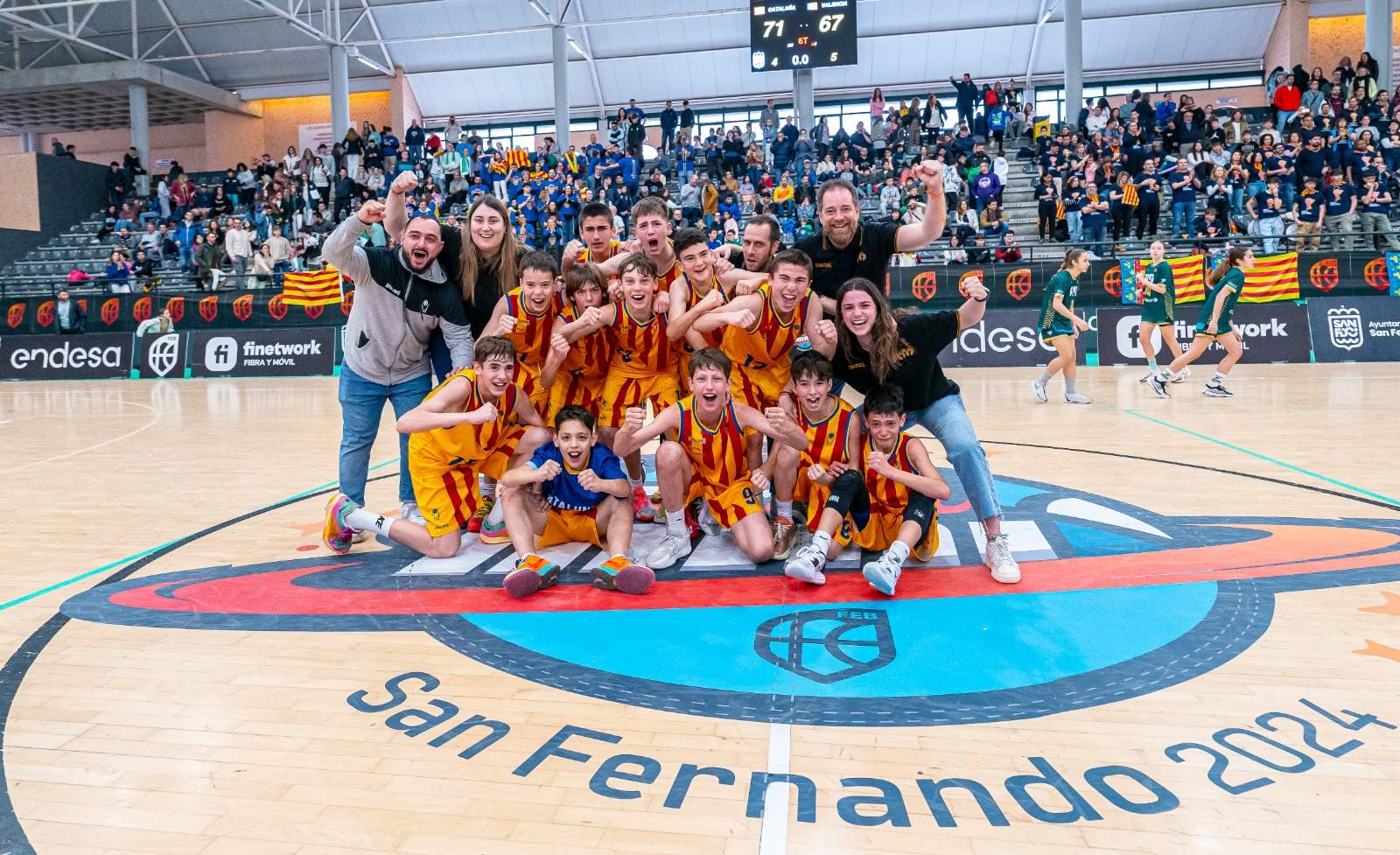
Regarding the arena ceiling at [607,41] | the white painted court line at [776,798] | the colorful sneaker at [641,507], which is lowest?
the white painted court line at [776,798]

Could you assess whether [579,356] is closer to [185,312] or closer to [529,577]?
[529,577]

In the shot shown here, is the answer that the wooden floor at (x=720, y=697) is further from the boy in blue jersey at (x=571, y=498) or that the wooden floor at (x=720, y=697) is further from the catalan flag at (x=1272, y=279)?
the catalan flag at (x=1272, y=279)

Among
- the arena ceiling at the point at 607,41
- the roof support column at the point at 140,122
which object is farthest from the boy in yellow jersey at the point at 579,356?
the roof support column at the point at 140,122

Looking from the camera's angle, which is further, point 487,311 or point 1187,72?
point 1187,72

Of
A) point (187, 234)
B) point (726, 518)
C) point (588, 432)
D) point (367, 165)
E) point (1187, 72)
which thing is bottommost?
point (726, 518)

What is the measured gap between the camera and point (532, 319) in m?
5.24

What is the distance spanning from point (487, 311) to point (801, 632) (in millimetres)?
2788

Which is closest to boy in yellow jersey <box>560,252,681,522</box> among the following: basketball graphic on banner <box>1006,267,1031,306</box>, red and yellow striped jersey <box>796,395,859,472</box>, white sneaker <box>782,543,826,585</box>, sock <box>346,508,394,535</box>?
red and yellow striped jersey <box>796,395,859,472</box>

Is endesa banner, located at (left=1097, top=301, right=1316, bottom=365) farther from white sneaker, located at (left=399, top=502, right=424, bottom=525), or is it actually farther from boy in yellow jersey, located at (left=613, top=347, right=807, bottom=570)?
white sneaker, located at (left=399, top=502, right=424, bottom=525)

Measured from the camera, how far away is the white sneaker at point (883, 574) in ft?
13.0

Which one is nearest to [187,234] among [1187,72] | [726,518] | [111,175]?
[111,175]

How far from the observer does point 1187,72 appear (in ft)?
100

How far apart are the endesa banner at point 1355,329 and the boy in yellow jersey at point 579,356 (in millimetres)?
13853

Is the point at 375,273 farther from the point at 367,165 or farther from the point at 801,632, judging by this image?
the point at 367,165
